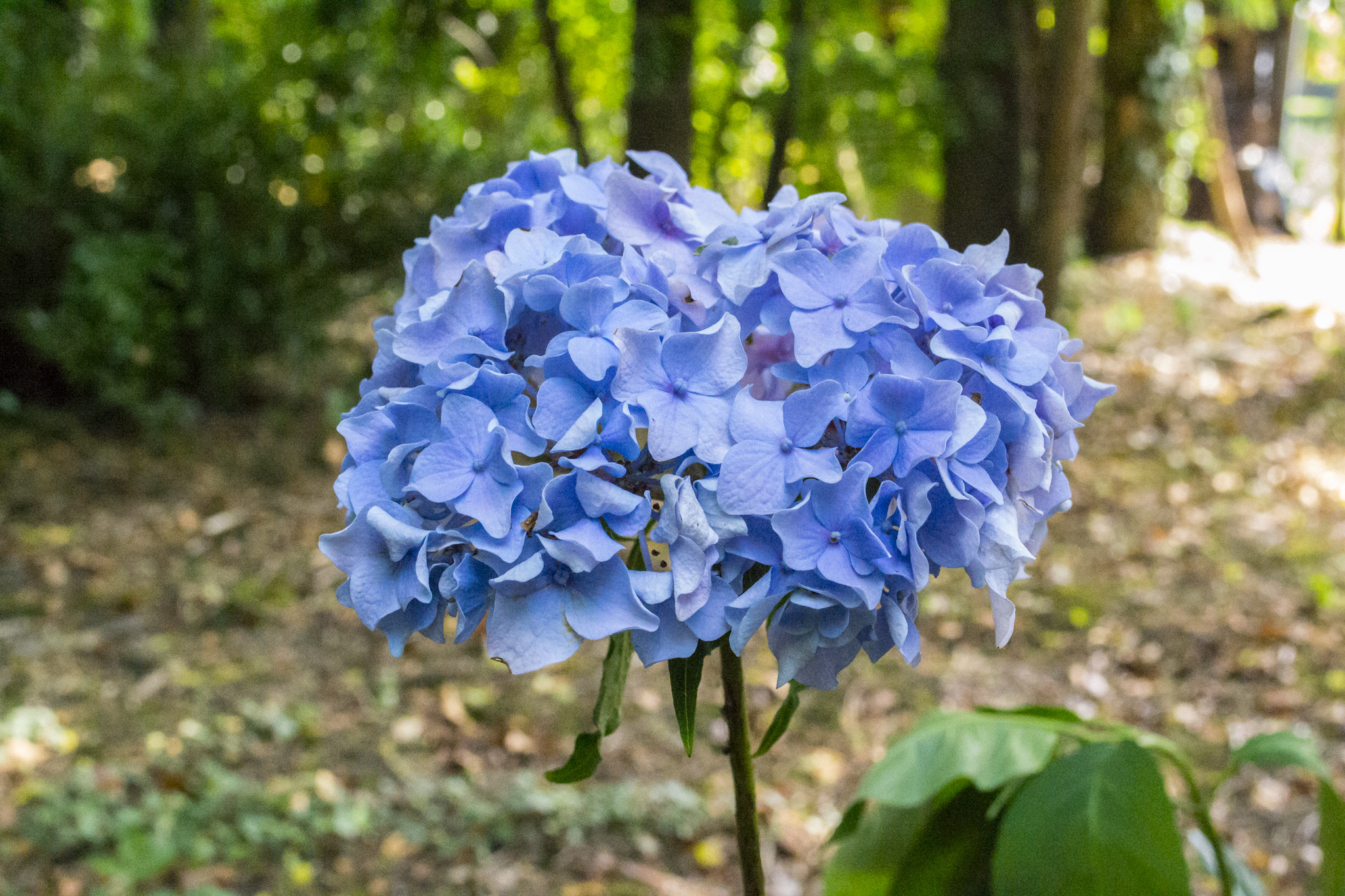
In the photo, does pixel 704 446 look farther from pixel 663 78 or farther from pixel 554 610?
pixel 663 78

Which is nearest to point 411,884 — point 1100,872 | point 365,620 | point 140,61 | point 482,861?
point 482,861

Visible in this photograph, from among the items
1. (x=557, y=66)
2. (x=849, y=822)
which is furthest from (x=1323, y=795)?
(x=557, y=66)

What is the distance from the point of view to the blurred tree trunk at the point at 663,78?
2.66 m

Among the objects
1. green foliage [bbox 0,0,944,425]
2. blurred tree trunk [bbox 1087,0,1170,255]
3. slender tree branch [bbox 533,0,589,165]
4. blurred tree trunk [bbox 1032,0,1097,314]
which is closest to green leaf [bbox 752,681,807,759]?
slender tree branch [bbox 533,0,589,165]

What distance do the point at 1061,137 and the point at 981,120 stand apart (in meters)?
0.34

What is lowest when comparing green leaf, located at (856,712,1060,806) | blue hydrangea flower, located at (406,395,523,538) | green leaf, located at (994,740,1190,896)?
green leaf, located at (856,712,1060,806)

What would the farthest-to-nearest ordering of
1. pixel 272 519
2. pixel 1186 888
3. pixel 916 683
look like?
pixel 272 519 < pixel 916 683 < pixel 1186 888

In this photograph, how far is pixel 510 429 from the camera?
73 centimetres

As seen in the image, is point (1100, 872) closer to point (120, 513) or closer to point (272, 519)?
point (272, 519)

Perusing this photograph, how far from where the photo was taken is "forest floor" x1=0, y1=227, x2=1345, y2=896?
2168 mm

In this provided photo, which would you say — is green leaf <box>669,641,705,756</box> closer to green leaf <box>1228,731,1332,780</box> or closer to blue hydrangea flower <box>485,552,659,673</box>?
blue hydrangea flower <box>485,552,659,673</box>

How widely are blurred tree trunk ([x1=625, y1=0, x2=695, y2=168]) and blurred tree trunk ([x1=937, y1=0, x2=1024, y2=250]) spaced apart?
4.38 ft

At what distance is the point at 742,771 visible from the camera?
3.12 feet

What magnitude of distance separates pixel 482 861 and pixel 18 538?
7.31ft
